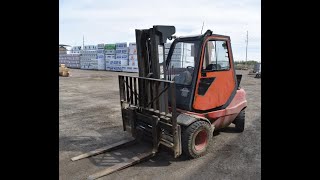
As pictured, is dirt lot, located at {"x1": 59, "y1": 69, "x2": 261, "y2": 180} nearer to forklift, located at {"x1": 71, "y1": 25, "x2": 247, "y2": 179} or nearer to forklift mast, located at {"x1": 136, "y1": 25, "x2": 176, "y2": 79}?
forklift, located at {"x1": 71, "y1": 25, "x2": 247, "y2": 179}

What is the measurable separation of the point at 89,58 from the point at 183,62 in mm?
32699

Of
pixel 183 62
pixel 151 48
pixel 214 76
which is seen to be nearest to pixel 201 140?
pixel 214 76

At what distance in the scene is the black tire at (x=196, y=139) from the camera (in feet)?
16.4

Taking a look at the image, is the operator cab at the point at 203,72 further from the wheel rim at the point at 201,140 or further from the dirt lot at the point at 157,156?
the dirt lot at the point at 157,156

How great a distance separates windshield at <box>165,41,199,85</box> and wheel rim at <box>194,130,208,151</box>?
1.07 m

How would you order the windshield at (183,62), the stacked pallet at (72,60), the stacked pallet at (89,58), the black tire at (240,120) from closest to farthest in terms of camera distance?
the windshield at (183,62) < the black tire at (240,120) < the stacked pallet at (89,58) < the stacked pallet at (72,60)

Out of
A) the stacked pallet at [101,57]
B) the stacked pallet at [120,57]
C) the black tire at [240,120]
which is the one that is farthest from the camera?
the stacked pallet at [101,57]

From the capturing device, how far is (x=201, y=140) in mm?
5402

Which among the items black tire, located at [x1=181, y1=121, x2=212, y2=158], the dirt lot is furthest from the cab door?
the dirt lot

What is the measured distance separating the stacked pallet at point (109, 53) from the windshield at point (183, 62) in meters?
27.1

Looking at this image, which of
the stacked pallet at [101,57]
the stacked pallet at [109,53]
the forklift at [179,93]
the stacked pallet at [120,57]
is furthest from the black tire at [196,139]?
the stacked pallet at [101,57]

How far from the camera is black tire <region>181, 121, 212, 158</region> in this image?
16.4ft
